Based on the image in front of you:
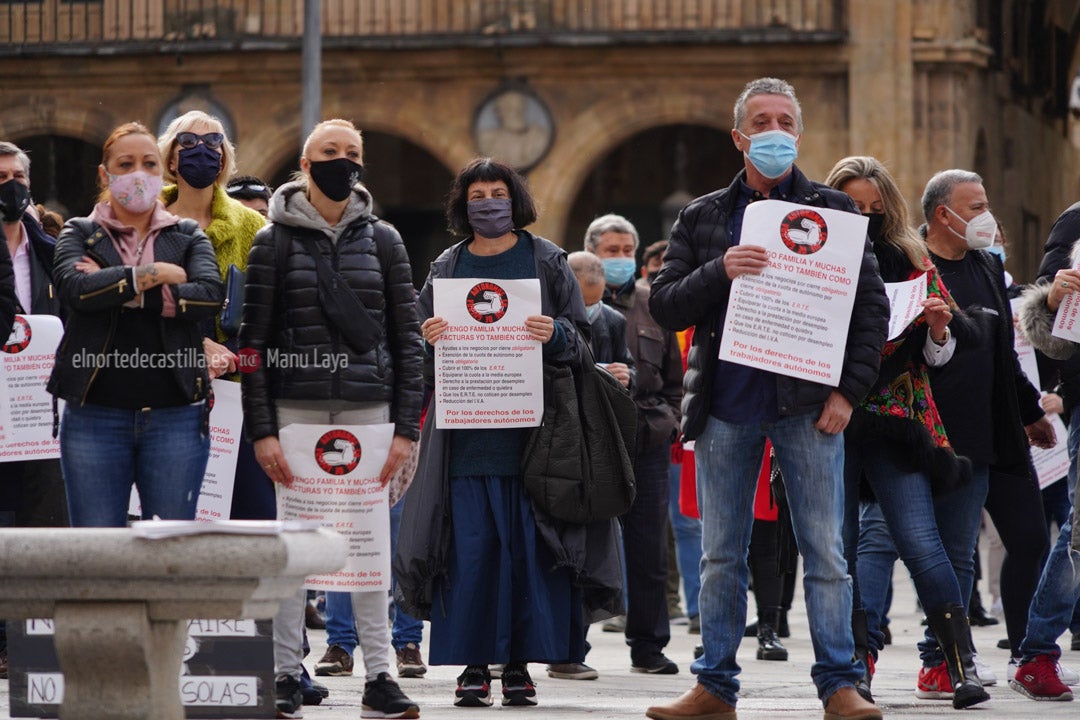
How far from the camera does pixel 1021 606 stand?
369 inches

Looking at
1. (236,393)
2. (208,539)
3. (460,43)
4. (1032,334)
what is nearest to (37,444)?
(236,393)

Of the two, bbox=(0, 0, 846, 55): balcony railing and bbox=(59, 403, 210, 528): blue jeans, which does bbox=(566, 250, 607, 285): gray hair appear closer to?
bbox=(59, 403, 210, 528): blue jeans

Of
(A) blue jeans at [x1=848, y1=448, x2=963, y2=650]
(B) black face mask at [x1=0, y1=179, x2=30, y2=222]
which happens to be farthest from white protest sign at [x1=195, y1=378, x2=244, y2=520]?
(A) blue jeans at [x1=848, y1=448, x2=963, y2=650]

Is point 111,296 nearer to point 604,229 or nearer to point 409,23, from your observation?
point 604,229

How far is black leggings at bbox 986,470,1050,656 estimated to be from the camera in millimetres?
9148

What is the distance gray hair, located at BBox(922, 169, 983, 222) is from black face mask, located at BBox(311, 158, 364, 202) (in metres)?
2.48

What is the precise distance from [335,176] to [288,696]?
1903 mm

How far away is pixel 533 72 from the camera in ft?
83.1

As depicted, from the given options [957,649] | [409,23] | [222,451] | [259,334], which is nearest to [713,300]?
[259,334]

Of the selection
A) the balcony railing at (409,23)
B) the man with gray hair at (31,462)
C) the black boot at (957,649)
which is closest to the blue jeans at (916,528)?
the black boot at (957,649)

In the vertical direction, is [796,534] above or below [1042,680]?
above

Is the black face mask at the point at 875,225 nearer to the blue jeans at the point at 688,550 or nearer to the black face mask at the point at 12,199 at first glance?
the black face mask at the point at 12,199

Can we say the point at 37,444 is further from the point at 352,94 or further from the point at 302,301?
the point at 352,94

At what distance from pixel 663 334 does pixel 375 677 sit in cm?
438
